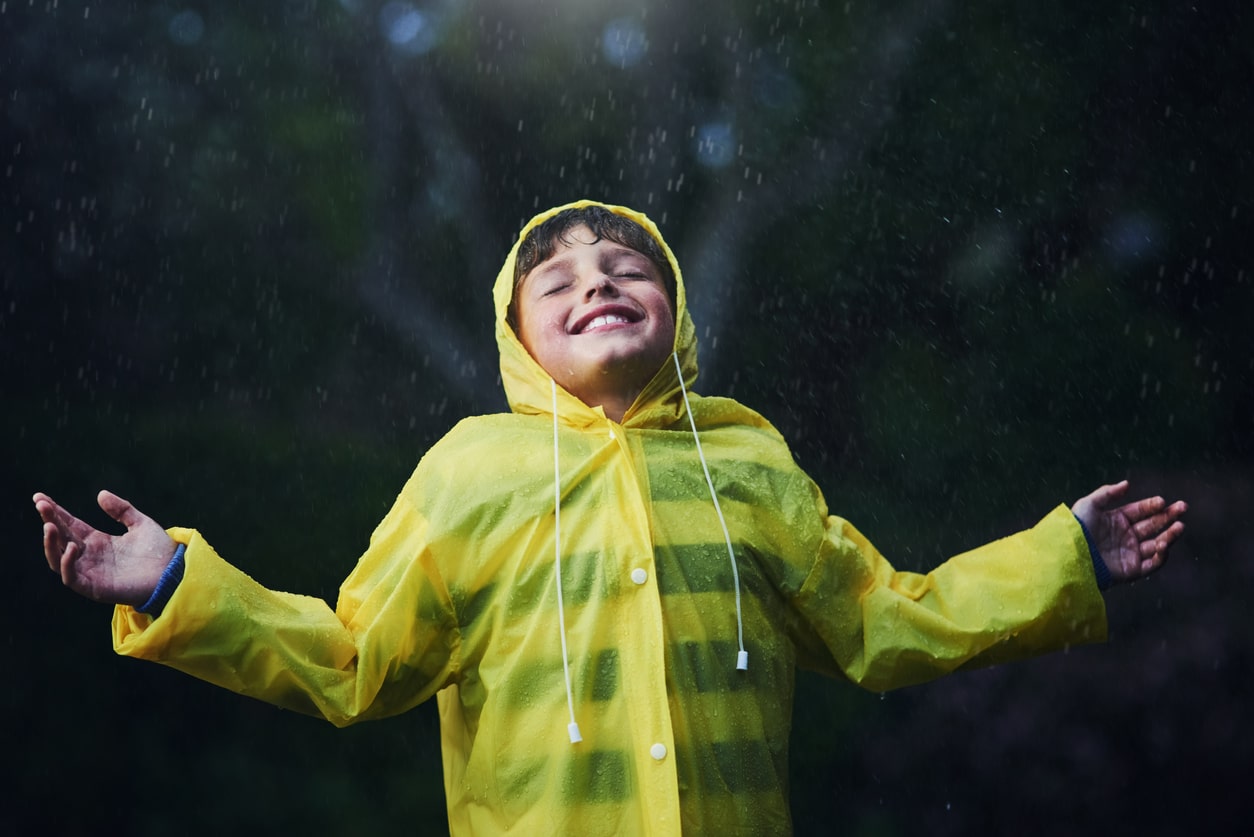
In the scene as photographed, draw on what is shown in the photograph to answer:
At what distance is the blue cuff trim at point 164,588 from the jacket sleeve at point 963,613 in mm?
868

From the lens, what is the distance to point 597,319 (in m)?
2.15

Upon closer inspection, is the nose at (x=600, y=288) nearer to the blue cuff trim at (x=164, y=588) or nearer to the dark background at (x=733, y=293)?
the blue cuff trim at (x=164, y=588)

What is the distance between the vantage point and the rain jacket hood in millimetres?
2121

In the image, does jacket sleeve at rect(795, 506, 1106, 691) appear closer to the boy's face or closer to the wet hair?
the boy's face

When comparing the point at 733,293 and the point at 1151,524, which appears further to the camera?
the point at 733,293

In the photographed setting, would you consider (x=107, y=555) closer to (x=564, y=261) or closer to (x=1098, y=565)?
(x=564, y=261)

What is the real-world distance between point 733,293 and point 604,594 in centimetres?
233

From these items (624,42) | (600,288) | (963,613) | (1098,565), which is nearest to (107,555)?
(600,288)

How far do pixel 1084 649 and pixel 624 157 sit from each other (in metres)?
1.94

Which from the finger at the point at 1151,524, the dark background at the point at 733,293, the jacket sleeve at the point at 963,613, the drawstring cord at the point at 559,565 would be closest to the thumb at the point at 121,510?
the drawstring cord at the point at 559,565

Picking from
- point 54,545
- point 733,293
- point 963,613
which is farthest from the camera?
point 733,293

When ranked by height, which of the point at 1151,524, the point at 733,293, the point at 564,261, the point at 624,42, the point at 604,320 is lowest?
the point at 1151,524

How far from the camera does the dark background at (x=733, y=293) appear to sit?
12.5 ft

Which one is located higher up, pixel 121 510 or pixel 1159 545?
pixel 121 510
